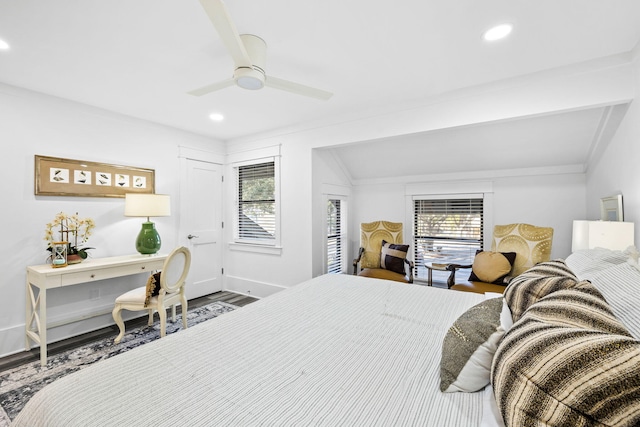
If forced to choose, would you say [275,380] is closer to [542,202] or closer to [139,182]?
[139,182]

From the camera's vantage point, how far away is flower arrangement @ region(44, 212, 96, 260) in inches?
113

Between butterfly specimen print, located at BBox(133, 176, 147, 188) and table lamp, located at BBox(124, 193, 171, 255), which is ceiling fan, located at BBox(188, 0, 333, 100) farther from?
butterfly specimen print, located at BBox(133, 176, 147, 188)

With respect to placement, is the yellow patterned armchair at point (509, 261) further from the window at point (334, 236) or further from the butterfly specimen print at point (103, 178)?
the butterfly specimen print at point (103, 178)

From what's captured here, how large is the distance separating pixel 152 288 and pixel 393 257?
2.84m

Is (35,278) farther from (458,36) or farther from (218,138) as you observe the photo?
(458,36)

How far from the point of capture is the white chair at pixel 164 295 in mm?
2811

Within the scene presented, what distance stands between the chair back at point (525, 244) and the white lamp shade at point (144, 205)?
13.2 ft

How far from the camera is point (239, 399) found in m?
0.98

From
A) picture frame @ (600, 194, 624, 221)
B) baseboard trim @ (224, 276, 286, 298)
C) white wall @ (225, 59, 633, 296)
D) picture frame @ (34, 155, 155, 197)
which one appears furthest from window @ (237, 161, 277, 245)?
picture frame @ (600, 194, 624, 221)

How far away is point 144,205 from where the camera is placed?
10.8 feet

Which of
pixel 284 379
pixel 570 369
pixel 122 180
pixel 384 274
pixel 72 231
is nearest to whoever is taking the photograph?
pixel 570 369

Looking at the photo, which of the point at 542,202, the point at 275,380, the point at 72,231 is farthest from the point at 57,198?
the point at 542,202

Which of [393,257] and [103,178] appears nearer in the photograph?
[103,178]

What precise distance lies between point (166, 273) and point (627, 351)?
10.3 ft
